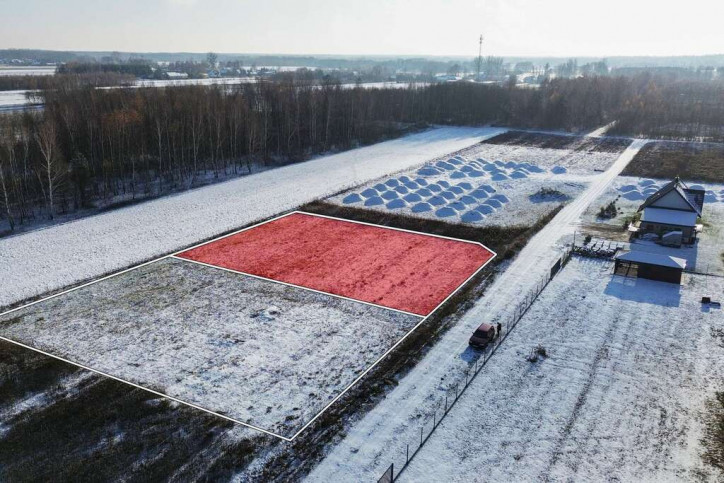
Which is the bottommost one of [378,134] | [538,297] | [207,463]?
[207,463]

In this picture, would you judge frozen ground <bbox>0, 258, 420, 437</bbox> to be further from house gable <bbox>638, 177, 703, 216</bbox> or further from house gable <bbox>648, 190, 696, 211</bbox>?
house gable <bbox>648, 190, 696, 211</bbox>

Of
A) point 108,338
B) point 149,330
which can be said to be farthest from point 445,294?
point 108,338

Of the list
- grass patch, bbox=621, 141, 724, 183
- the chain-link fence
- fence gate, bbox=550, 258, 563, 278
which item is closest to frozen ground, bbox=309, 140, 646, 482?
the chain-link fence

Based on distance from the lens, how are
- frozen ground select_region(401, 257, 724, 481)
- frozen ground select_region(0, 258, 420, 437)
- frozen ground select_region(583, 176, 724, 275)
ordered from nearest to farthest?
frozen ground select_region(401, 257, 724, 481)
frozen ground select_region(0, 258, 420, 437)
frozen ground select_region(583, 176, 724, 275)

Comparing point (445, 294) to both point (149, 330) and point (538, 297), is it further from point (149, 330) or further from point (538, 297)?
point (149, 330)

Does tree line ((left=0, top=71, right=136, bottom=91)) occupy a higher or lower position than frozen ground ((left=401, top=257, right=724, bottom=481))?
higher

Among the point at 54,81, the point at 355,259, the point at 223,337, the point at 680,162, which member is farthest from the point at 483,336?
the point at 54,81
